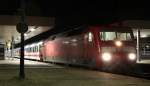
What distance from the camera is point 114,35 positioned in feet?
89.2

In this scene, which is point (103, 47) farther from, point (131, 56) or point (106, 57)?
point (131, 56)

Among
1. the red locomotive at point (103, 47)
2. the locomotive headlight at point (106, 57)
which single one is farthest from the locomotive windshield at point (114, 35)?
the locomotive headlight at point (106, 57)

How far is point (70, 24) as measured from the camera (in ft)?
153

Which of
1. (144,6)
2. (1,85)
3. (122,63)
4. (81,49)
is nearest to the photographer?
(1,85)

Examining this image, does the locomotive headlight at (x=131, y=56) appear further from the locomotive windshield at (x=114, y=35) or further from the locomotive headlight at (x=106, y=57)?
the locomotive headlight at (x=106, y=57)

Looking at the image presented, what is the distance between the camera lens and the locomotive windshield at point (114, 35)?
2688 cm

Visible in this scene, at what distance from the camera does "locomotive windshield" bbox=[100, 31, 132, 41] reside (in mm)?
26884

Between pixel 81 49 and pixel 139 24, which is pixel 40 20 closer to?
pixel 139 24

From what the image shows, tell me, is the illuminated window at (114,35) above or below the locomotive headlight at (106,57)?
above

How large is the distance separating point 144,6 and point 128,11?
104 inches

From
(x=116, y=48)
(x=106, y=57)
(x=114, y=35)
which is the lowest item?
(x=106, y=57)

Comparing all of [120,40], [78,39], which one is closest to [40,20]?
[78,39]

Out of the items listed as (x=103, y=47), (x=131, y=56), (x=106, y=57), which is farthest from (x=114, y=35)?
(x=106, y=57)

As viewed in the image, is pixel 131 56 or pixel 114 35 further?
pixel 114 35
